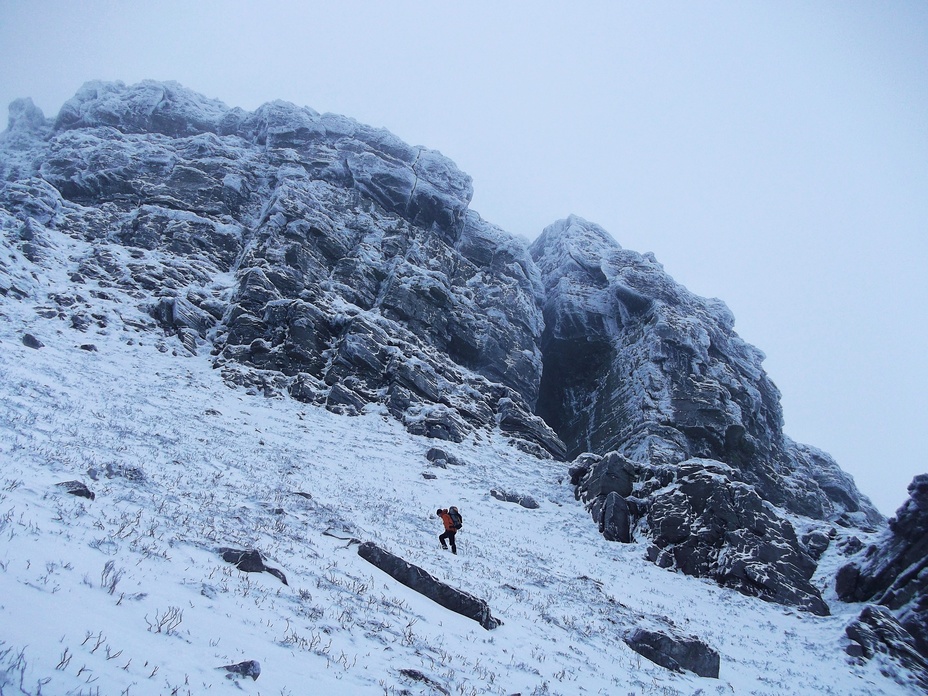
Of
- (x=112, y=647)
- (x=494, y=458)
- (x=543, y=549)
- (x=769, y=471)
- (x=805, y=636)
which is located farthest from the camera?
(x=769, y=471)

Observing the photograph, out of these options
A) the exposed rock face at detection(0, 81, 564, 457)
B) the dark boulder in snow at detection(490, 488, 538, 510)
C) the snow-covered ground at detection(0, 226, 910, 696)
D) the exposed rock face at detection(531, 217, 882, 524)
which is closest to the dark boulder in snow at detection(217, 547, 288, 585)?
the snow-covered ground at detection(0, 226, 910, 696)

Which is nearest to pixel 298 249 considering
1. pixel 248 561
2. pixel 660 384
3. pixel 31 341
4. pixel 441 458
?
pixel 31 341

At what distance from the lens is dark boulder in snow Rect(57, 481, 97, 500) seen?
9352mm

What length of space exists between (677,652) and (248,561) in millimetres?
9294

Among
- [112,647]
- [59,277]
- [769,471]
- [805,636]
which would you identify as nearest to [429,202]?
[59,277]

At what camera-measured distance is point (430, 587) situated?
34.7 ft

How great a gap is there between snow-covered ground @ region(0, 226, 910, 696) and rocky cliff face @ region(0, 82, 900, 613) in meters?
4.05

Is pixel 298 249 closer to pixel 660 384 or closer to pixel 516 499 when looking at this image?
pixel 516 499

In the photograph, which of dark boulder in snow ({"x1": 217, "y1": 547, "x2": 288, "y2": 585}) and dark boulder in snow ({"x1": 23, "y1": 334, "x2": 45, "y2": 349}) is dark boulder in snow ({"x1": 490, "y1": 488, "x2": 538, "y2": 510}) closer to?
dark boulder in snow ({"x1": 217, "y1": 547, "x2": 288, "y2": 585})

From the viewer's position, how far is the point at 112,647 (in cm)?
500

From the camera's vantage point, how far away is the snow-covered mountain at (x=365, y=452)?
732cm

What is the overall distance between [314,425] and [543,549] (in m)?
16.4

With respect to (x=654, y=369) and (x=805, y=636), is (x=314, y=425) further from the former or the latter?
(x=654, y=369)

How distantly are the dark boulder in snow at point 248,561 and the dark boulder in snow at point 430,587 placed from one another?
2802 millimetres
